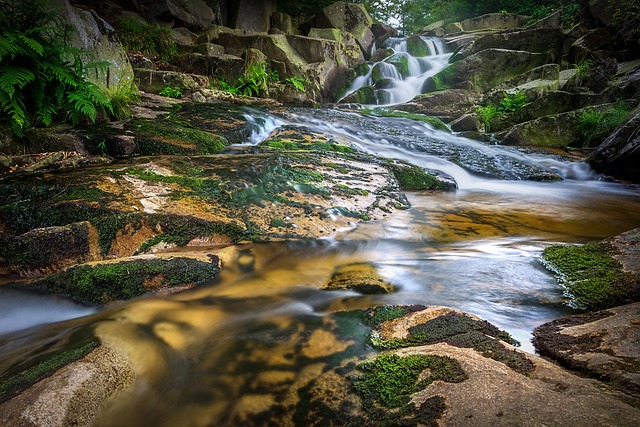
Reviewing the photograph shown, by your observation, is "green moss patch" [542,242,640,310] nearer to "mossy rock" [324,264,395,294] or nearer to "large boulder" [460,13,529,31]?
"mossy rock" [324,264,395,294]

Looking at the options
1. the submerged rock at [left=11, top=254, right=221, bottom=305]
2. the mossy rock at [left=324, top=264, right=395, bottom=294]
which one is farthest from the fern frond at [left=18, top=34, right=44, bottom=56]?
the mossy rock at [left=324, top=264, right=395, bottom=294]

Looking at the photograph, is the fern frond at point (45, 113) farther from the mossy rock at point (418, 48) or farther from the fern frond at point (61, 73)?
the mossy rock at point (418, 48)

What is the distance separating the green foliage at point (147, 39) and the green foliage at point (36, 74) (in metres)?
7.48

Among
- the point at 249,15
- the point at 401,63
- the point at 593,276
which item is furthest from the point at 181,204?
the point at 249,15

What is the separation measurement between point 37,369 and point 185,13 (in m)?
16.6

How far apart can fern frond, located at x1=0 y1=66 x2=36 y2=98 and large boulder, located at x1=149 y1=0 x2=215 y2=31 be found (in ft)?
40.1

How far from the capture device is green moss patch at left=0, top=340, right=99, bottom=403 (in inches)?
57.6

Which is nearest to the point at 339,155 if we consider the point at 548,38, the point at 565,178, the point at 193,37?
the point at 565,178

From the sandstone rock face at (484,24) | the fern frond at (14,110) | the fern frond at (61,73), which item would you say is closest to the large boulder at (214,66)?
the fern frond at (61,73)

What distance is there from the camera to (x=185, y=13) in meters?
14.6

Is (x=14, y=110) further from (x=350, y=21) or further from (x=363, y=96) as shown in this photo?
(x=350, y=21)

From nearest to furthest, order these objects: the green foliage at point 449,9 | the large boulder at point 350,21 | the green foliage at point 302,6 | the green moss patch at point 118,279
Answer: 1. the green moss patch at point 118,279
2. the green foliage at point 302,6
3. the large boulder at point 350,21
4. the green foliage at point 449,9

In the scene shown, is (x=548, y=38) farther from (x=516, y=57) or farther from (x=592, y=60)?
(x=592, y=60)

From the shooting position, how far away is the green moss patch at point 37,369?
1464 mm
